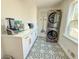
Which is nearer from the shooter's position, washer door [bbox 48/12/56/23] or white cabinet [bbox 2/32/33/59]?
white cabinet [bbox 2/32/33/59]

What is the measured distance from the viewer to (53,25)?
4.31m

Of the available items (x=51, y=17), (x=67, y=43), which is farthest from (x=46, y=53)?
(x=51, y=17)

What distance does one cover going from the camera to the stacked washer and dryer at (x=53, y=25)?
13.7 ft

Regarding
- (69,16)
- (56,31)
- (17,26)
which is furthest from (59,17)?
(17,26)

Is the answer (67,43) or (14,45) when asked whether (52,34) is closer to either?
(67,43)

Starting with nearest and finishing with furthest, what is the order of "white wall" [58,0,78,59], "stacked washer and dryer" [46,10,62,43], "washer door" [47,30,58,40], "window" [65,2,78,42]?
"white wall" [58,0,78,59]
"window" [65,2,78,42]
"stacked washer and dryer" [46,10,62,43]
"washer door" [47,30,58,40]

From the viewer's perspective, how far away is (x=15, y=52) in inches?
74.1

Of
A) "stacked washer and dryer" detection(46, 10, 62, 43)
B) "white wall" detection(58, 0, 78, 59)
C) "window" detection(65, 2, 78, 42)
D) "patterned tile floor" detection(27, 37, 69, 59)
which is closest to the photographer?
"white wall" detection(58, 0, 78, 59)

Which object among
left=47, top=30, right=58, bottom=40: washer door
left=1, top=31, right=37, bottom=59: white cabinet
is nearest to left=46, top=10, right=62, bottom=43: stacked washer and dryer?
left=47, top=30, right=58, bottom=40: washer door

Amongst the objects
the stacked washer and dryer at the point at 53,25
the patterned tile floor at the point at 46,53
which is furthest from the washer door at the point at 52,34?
the patterned tile floor at the point at 46,53

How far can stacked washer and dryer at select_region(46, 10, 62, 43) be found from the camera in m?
4.16

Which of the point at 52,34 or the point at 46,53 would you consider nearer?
the point at 46,53

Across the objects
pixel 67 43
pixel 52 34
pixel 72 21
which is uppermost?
pixel 72 21

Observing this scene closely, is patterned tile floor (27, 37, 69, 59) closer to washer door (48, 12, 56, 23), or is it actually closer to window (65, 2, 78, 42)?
window (65, 2, 78, 42)
